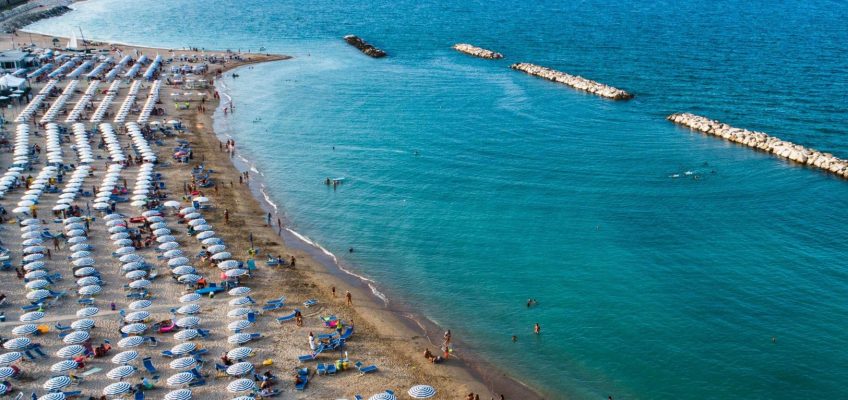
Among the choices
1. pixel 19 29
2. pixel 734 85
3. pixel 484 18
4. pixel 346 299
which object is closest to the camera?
pixel 346 299

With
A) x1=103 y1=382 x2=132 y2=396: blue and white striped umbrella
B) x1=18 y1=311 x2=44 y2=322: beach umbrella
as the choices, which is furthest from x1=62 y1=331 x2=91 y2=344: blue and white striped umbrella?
x1=103 y1=382 x2=132 y2=396: blue and white striped umbrella

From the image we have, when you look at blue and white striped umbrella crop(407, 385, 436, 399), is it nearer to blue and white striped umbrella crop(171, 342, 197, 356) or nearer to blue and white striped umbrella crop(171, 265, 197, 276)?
blue and white striped umbrella crop(171, 342, 197, 356)

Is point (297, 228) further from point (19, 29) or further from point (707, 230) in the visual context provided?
point (19, 29)

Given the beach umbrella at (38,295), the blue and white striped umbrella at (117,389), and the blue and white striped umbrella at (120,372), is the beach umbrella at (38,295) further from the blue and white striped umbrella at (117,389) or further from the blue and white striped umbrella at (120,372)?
the blue and white striped umbrella at (117,389)

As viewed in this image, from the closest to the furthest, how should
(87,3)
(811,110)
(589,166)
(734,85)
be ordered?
(589,166) → (811,110) → (734,85) → (87,3)

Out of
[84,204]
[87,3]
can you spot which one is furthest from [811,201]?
[87,3]
